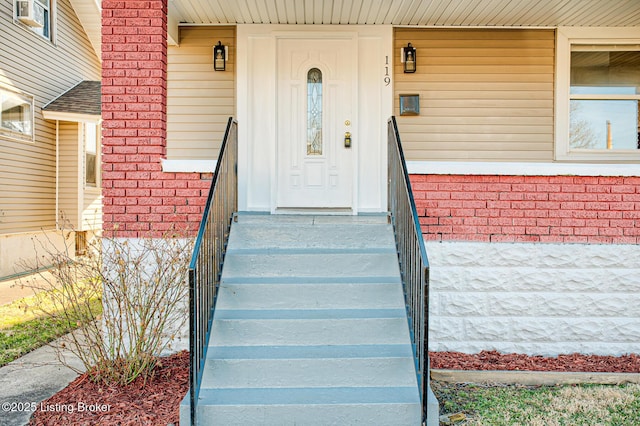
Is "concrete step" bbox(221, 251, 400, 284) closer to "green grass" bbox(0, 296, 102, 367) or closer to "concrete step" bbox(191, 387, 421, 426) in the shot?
"concrete step" bbox(191, 387, 421, 426)

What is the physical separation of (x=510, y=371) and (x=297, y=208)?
3.09m

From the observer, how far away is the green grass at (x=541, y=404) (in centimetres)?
339

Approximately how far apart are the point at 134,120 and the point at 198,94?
188 cm

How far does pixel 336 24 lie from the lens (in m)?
6.13

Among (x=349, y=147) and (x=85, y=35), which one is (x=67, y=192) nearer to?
(x=85, y=35)

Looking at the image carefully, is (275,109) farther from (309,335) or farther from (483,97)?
(309,335)

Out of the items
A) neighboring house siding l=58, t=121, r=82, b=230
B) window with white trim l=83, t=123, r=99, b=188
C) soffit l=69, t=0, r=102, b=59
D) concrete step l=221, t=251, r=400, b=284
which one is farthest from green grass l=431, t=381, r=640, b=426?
soffit l=69, t=0, r=102, b=59

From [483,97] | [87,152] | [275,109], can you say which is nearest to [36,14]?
[87,152]

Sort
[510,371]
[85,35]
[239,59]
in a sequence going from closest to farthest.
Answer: [510,371] → [239,59] → [85,35]

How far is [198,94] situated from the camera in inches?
247

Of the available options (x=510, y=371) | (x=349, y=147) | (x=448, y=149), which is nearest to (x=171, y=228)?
(x=349, y=147)

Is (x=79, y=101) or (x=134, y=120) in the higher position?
(x=79, y=101)

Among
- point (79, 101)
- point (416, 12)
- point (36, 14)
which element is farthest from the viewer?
point (79, 101)

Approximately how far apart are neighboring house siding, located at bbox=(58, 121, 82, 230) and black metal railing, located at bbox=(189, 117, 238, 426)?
768 cm
